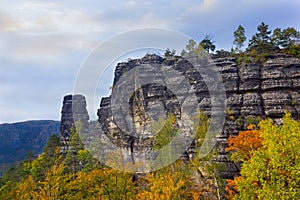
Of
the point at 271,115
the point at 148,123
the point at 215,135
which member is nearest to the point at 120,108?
the point at 148,123

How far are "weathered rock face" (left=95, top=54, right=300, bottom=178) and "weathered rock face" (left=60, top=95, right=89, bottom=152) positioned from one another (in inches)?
1174

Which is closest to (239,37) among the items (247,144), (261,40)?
(261,40)

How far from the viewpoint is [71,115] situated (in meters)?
87.4

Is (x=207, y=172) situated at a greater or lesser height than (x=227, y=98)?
lesser

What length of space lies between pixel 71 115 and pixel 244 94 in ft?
184

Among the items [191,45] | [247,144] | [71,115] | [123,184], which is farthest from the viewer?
→ [71,115]

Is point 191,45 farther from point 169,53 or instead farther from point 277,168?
point 277,168

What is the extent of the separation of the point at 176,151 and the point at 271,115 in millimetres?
15511

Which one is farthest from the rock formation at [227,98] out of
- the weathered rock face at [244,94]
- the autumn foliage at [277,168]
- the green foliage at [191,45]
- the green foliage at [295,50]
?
the autumn foliage at [277,168]

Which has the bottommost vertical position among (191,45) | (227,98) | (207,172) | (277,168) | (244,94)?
(207,172)

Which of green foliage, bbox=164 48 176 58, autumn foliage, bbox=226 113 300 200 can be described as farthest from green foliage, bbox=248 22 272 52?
autumn foliage, bbox=226 113 300 200

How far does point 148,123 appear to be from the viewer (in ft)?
188

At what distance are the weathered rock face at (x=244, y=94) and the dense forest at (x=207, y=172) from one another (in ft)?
8.06

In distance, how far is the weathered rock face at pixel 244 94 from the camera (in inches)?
1737
